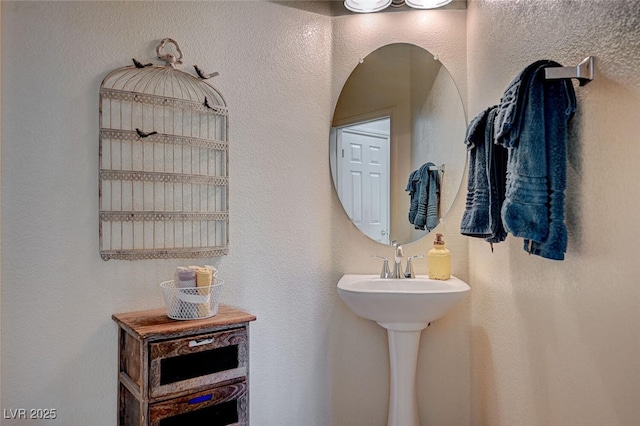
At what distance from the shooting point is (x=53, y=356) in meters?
1.48

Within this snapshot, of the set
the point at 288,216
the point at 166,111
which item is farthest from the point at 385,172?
the point at 166,111

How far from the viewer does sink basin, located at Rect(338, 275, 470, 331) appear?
5.62 ft

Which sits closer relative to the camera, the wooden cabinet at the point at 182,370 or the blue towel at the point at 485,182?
the wooden cabinet at the point at 182,370

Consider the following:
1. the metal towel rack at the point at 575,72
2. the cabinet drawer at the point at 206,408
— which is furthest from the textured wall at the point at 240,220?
the metal towel rack at the point at 575,72

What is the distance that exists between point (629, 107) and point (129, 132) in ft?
5.23

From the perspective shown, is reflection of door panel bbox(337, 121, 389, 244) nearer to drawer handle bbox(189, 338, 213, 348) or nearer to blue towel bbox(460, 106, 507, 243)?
blue towel bbox(460, 106, 507, 243)

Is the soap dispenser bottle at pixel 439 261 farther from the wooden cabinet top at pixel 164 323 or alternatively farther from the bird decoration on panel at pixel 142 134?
the bird decoration on panel at pixel 142 134

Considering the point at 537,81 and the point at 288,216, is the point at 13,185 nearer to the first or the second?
the point at 288,216

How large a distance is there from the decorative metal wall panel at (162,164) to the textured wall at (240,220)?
52mm

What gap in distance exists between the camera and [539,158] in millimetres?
1171

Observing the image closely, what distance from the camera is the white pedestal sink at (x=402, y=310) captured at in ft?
5.65

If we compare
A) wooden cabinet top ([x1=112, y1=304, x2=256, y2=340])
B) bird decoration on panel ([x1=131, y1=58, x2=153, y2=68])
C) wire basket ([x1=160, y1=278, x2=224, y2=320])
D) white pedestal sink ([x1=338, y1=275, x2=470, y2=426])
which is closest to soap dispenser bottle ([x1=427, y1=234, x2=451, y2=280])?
white pedestal sink ([x1=338, y1=275, x2=470, y2=426])

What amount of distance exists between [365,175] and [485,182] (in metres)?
0.65

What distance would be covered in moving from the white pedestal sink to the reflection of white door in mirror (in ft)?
0.88
